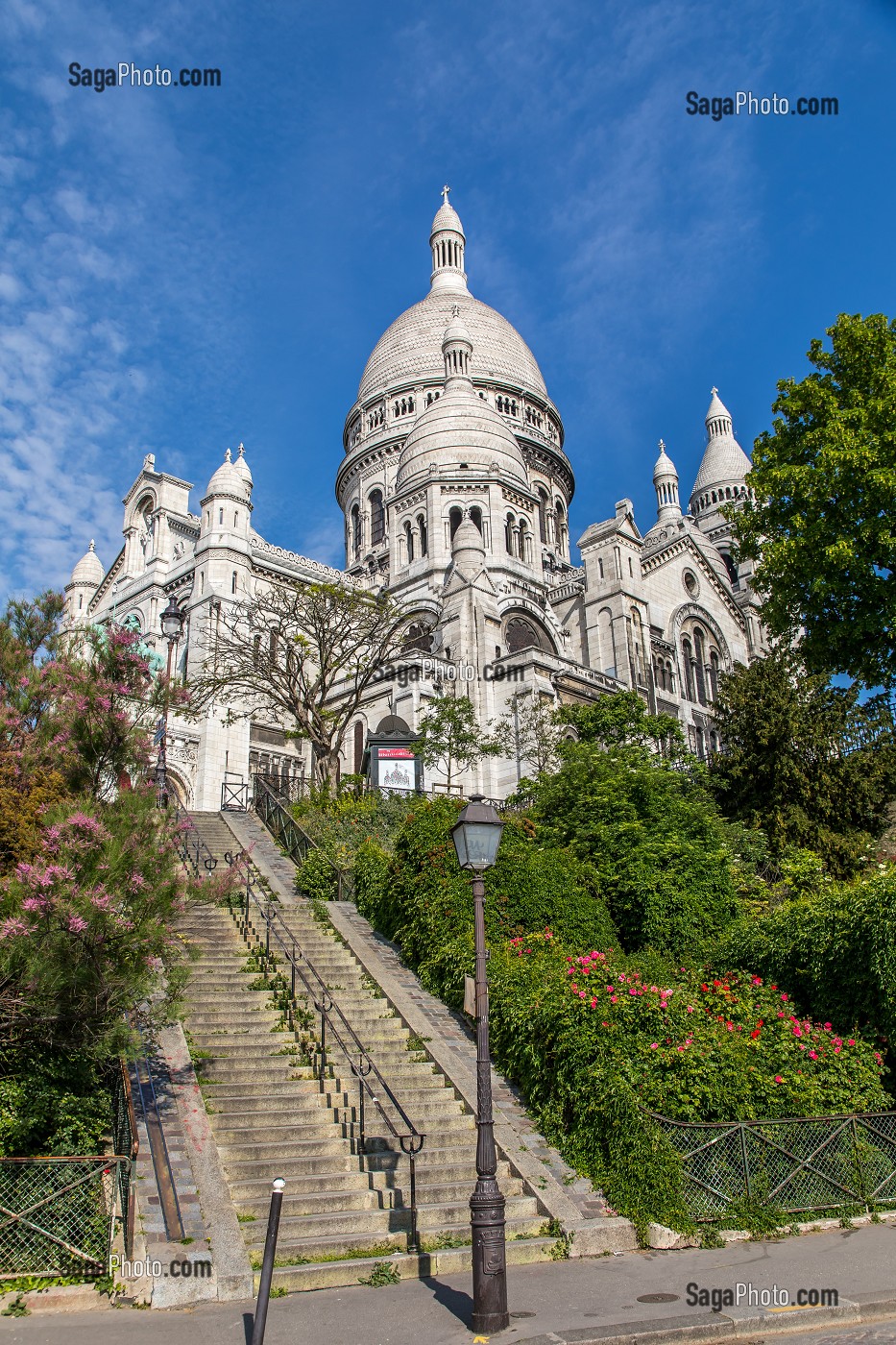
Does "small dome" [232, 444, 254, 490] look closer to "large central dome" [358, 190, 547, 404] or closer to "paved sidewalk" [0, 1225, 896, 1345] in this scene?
"large central dome" [358, 190, 547, 404]

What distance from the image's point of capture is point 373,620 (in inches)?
1215

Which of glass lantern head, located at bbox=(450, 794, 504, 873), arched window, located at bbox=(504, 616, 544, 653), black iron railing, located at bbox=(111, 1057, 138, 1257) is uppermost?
arched window, located at bbox=(504, 616, 544, 653)

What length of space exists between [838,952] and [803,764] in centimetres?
1072

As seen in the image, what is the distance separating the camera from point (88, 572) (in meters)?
50.8

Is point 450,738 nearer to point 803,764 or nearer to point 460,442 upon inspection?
point 803,764

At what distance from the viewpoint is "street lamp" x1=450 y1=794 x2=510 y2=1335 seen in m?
7.95

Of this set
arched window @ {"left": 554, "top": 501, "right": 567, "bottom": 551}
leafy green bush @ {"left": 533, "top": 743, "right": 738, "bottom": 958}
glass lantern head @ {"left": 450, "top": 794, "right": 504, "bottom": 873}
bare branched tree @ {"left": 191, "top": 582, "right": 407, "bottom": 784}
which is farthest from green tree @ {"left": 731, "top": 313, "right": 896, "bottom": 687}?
arched window @ {"left": 554, "top": 501, "right": 567, "bottom": 551}

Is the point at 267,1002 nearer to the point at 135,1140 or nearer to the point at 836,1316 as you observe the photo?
the point at 135,1140

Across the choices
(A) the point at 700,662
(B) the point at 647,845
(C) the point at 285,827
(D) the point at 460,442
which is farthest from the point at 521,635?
(B) the point at 647,845

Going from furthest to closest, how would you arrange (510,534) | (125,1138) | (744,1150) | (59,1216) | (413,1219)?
(510,534) → (744,1150) → (125,1138) → (413,1219) → (59,1216)

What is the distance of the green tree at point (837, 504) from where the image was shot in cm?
2133

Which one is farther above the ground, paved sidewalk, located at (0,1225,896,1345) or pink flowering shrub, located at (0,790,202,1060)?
pink flowering shrub, located at (0,790,202,1060)

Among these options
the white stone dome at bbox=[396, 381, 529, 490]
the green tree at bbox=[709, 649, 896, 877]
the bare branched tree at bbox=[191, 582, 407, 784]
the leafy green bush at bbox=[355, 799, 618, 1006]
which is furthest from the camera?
the white stone dome at bbox=[396, 381, 529, 490]

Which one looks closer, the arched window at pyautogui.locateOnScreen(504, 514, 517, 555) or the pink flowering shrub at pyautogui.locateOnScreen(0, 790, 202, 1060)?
the pink flowering shrub at pyautogui.locateOnScreen(0, 790, 202, 1060)
